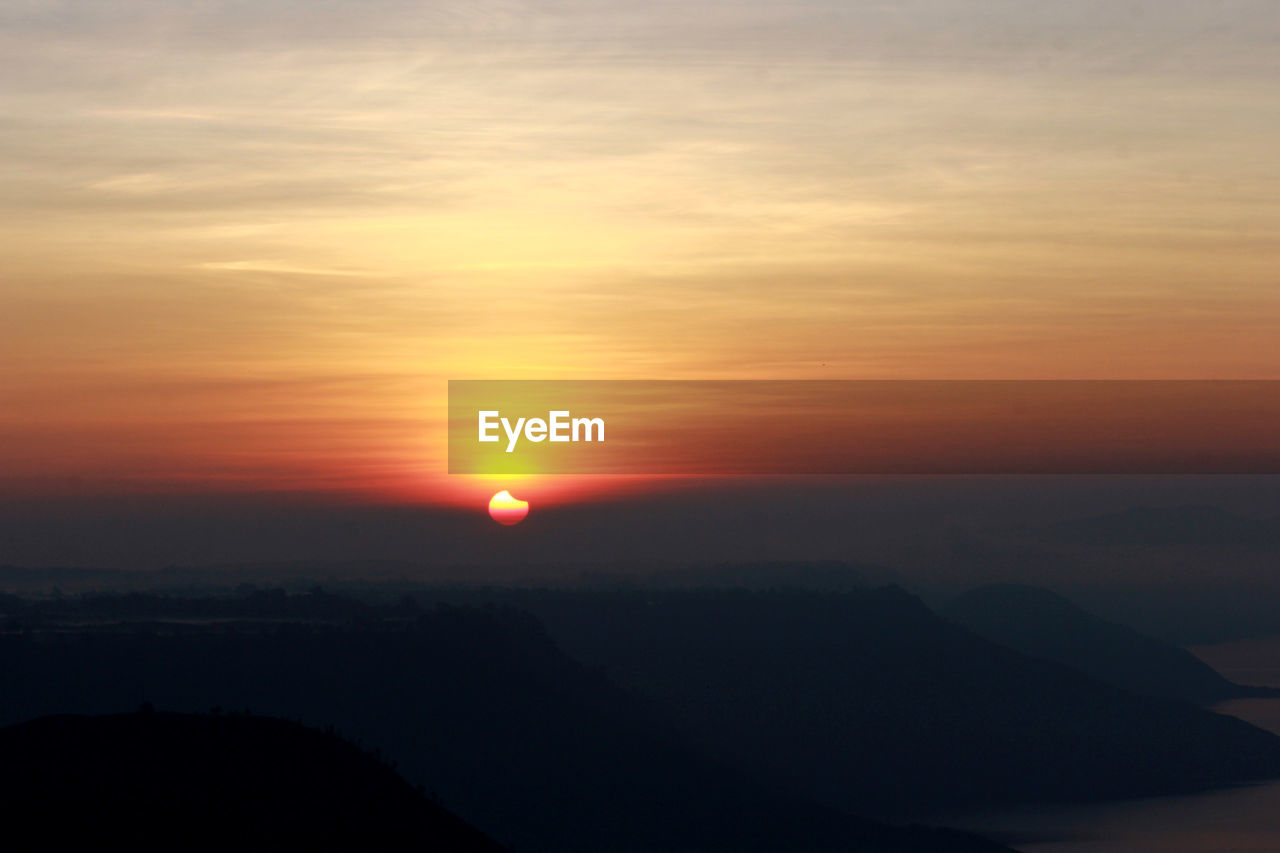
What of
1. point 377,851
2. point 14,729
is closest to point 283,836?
point 377,851

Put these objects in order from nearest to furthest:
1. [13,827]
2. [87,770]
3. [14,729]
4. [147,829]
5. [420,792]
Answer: [13,827] < [147,829] < [87,770] < [14,729] < [420,792]

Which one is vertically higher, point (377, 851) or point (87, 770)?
point (87, 770)

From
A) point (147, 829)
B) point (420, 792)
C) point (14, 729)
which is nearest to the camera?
point (147, 829)

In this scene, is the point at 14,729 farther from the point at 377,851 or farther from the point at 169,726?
the point at 377,851

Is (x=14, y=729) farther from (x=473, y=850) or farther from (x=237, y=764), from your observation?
(x=473, y=850)

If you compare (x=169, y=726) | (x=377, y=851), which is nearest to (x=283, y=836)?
(x=377, y=851)

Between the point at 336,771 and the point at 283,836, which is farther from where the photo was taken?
the point at 336,771
